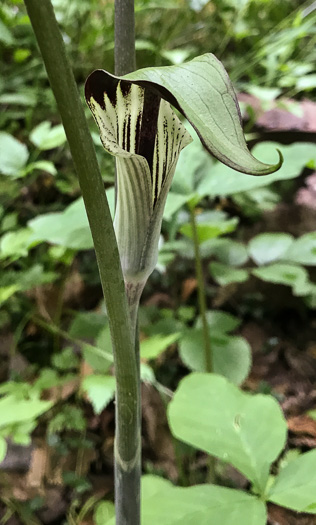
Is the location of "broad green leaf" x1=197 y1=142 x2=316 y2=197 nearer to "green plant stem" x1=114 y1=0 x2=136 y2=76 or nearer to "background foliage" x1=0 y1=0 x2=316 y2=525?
"background foliage" x1=0 y1=0 x2=316 y2=525

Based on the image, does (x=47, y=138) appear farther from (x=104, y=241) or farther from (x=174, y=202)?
(x=104, y=241)

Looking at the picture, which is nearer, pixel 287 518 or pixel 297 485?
pixel 297 485

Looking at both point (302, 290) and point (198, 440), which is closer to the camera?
point (198, 440)

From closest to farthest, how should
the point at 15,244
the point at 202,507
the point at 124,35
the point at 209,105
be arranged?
the point at 209,105, the point at 124,35, the point at 202,507, the point at 15,244

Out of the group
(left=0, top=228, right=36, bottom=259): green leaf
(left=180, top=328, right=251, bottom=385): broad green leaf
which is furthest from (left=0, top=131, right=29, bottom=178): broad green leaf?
(left=180, top=328, right=251, bottom=385): broad green leaf

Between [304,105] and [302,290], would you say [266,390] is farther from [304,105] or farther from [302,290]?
[304,105]

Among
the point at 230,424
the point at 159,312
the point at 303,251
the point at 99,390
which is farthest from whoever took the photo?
the point at 159,312

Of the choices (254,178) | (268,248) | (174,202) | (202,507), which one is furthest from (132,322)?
(268,248)

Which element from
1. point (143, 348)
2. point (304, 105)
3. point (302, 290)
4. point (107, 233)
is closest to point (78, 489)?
point (143, 348)
